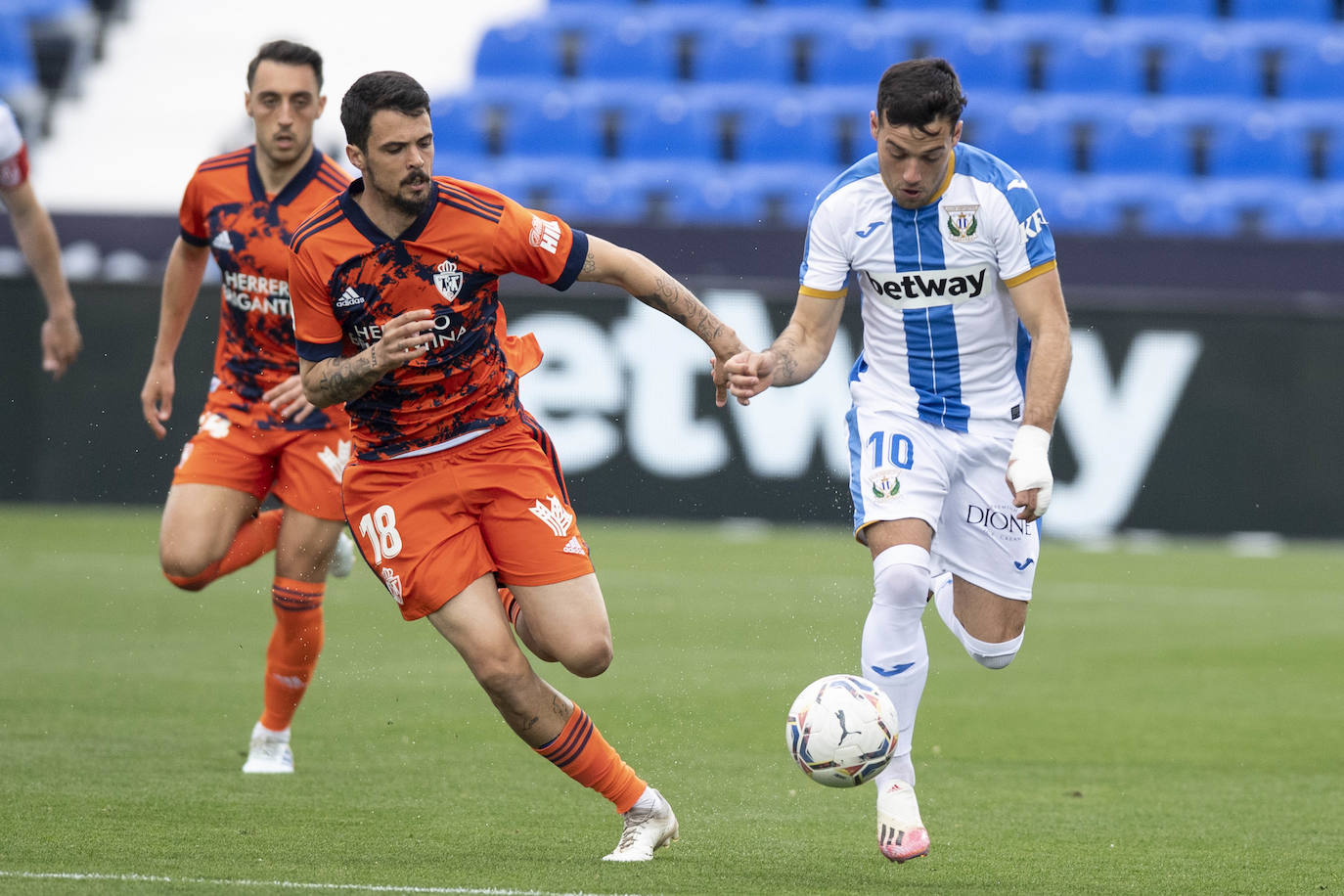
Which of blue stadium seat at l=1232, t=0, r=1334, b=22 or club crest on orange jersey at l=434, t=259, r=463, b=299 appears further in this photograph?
blue stadium seat at l=1232, t=0, r=1334, b=22

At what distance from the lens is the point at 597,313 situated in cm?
1390

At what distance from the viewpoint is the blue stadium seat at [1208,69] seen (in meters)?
19.5

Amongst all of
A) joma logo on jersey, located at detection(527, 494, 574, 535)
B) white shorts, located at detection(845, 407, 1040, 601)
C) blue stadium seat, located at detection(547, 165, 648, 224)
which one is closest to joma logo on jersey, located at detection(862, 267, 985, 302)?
white shorts, located at detection(845, 407, 1040, 601)

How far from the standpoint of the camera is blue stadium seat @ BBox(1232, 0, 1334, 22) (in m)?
20.2

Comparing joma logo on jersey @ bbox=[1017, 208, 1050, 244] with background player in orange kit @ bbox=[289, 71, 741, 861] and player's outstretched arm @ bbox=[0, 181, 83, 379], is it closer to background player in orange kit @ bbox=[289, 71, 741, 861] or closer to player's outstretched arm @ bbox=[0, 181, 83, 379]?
background player in orange kit @ bbox=[289, 71, 741, 861]

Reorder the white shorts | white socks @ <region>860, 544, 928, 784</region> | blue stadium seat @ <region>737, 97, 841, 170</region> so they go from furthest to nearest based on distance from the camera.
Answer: blue stadium seat @ <region>737, 97, 841, 170</region>, the white shorts, white socks @ <region>860, 544, 928, 784</region>

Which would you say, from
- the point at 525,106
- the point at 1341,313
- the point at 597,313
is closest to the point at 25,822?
the point at 597,313

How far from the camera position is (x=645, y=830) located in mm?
5129

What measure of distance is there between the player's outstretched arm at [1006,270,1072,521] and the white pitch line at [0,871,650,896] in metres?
1.64

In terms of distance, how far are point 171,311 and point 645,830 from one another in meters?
2.91

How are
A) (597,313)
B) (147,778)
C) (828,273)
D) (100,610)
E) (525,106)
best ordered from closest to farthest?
(828,273) < (147,778) < (100,610) < (597,313) < (525,106)

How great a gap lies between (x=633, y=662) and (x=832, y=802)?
9.53 feet

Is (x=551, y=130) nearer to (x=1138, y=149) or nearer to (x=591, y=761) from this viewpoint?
(x=1138, y=149)

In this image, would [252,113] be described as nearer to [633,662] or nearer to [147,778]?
[147,778]
